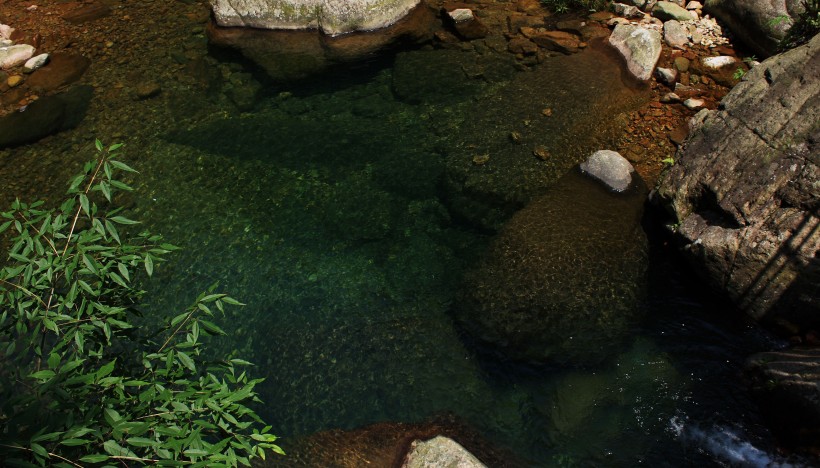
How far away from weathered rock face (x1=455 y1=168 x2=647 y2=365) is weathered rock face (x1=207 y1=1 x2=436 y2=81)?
4.21 metres

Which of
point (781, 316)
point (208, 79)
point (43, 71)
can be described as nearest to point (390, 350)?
point (781, 316)

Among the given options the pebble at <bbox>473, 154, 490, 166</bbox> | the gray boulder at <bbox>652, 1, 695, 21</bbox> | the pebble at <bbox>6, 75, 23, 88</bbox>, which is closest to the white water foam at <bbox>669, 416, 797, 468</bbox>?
the pebble at <bbox>473, 154, 490, 166</bbox>

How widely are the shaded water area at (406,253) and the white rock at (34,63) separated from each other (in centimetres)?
189

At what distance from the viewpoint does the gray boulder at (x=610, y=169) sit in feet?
21.8

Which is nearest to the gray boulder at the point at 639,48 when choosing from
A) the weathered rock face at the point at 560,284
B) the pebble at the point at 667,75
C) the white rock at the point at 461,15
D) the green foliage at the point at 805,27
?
the pebble at the point at 667,75

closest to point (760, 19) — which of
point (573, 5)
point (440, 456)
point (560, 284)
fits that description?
point (573, 5)

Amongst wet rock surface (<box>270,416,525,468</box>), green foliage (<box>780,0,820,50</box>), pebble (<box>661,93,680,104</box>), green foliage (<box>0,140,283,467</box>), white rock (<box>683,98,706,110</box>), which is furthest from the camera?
pebble (<box>661,93,680,104</box>)

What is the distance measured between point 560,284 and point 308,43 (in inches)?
230

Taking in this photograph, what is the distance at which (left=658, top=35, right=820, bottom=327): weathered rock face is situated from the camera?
5258 mm

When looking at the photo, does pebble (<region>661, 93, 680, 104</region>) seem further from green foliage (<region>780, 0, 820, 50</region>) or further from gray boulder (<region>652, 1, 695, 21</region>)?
gray boulder (<region>652, 1, 695, 21</region>)

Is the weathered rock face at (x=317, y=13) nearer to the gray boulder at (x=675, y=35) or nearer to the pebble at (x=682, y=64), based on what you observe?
the gray boulder at (x=675, y=35)

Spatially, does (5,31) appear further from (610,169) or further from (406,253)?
(610,169)

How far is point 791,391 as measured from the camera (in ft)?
15.8

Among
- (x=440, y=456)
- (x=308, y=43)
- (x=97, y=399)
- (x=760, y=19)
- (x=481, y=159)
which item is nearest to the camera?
(x=97, y=399)
